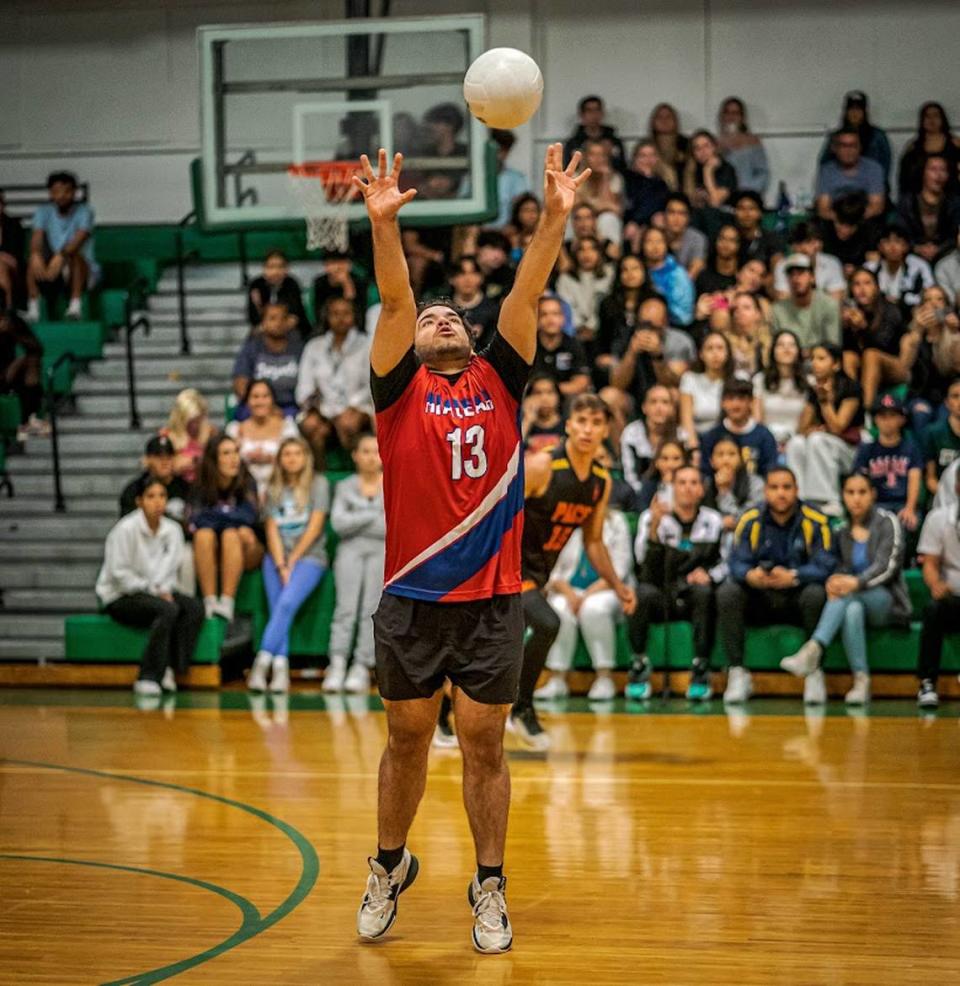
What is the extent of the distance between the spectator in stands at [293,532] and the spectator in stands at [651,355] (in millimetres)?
2546

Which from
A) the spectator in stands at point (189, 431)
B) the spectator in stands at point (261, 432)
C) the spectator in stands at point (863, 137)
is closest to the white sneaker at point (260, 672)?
the spectator in stands at point (261, 432)

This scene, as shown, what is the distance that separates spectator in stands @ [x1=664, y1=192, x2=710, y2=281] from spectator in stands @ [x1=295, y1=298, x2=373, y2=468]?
9.55 ft

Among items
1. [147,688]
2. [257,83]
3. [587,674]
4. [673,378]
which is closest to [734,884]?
[587,674]

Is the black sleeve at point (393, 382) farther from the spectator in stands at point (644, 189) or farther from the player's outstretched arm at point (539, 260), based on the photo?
the spectator in stands at point (644, 189)

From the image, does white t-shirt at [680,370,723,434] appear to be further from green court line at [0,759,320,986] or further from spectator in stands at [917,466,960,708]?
green court line at [0,759,320,986]

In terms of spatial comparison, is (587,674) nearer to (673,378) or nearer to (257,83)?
(673,378)

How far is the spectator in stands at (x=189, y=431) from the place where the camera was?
12.1 metres

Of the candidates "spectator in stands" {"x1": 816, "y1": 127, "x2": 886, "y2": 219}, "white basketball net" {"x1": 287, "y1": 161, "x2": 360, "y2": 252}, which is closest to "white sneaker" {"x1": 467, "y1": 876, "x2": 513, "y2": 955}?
"white basketball net" {"x1": 287, "y1": 161, "x2": 360, "y2": 252}

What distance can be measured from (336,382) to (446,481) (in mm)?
7455

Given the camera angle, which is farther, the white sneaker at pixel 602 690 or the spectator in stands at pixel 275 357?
the spectator in stands at pixel 275 357

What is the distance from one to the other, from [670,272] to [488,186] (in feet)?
6.04

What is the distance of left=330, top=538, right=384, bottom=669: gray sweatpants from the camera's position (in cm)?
1128

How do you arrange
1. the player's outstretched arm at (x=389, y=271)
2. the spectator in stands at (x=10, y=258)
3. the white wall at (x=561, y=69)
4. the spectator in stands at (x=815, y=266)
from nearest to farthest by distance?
1. the player's outstretched arm at (x=389, y=271)
2. the spectator in stands at (x=815, y=266)
3. the spectator in stands at (x=10, y=258)
4. the white wall at (x=561, y=69)

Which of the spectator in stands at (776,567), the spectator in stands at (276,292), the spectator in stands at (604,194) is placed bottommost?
the spectator in stands at (776,567)
